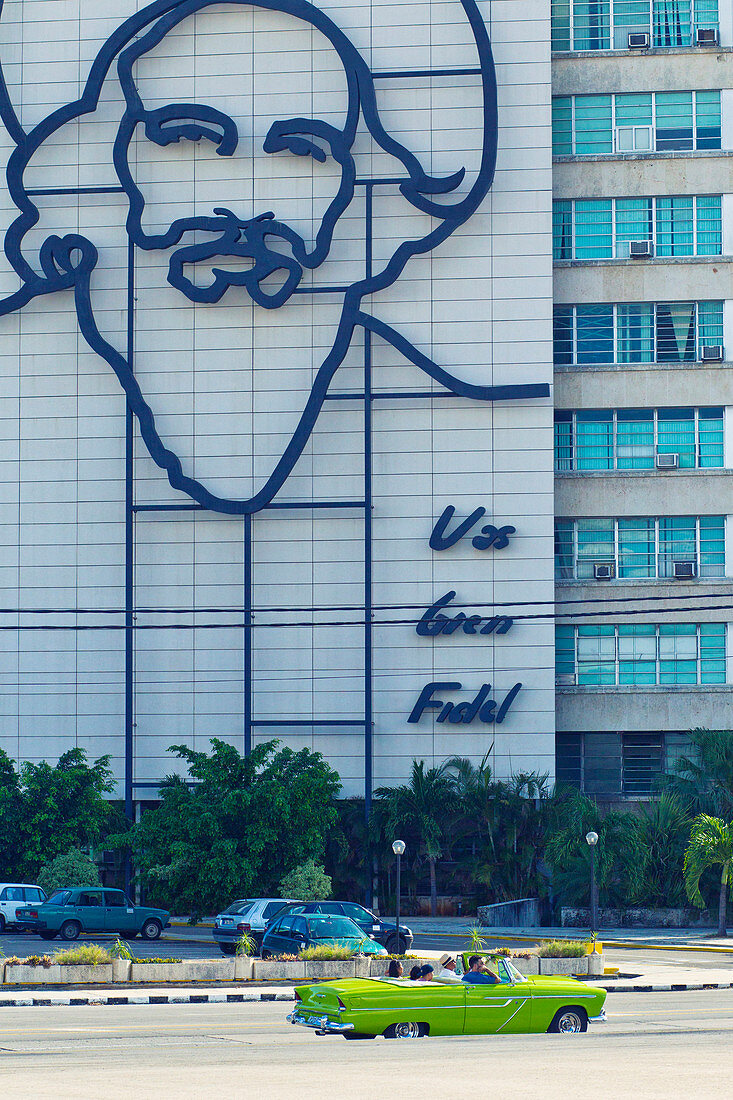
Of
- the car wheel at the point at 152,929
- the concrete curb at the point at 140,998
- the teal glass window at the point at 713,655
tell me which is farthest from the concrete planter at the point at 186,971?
the teal glass window at the point at 713,655

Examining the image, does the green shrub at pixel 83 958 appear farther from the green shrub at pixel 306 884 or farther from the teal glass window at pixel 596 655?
the teal glass window at pixel 596 655

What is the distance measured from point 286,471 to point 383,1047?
37.1m

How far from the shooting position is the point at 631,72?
6053 cm

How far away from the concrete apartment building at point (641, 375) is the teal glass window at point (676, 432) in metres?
0.05

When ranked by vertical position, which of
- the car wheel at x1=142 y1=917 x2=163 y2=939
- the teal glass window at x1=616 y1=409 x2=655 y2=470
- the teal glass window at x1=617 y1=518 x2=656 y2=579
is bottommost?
the car wheel at x1=142 y1=917 x2=163 y2=939

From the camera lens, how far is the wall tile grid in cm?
5672

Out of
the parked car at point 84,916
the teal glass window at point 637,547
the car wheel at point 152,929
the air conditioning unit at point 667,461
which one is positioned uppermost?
the air conditioning unit at point 667,461

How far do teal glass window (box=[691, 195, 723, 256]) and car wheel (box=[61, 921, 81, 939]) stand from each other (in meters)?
34.0

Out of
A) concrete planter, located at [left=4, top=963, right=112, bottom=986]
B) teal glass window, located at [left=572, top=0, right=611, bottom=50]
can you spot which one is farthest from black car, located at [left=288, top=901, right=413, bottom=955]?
teal glass window, located at [left=572, top=0, right=611, bottom=50]

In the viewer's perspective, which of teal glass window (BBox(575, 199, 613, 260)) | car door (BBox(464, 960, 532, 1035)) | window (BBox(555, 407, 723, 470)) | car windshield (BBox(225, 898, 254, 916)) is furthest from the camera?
teal glass window (BBox(575, 199, 613, 260))

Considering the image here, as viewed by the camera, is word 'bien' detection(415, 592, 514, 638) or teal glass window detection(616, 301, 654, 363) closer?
word 'bien' detection(415, 592, 514, 638)

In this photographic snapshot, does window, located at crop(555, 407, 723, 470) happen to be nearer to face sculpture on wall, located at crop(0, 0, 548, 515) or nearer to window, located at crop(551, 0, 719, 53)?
face sculpture on wall, located at crop(0, 0, 548, 515)

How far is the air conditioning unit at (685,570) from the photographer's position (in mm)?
57688

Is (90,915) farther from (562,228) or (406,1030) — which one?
(562,228)
